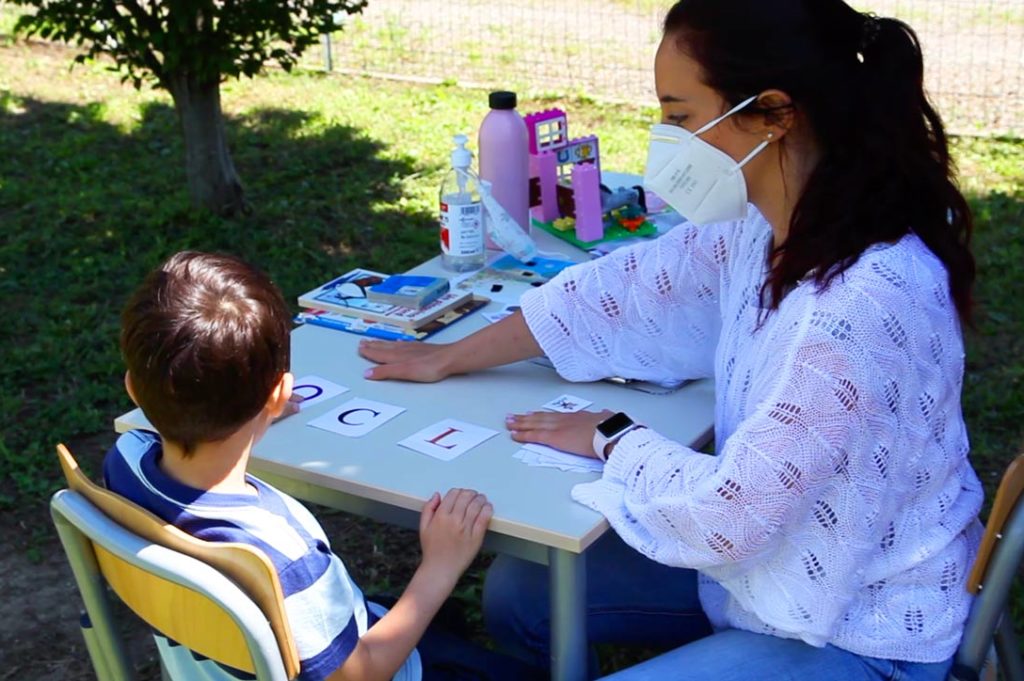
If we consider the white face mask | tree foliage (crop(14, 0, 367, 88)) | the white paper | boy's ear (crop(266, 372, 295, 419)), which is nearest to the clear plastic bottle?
the white face mask

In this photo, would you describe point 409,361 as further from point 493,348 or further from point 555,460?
point 555,460

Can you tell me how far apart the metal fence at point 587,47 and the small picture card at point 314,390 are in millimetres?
5409

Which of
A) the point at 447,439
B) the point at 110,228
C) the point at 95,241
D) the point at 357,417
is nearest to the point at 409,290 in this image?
the point at 357,417

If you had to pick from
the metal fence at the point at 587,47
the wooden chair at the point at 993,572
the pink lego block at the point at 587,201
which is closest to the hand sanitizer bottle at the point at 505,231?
the pink lego block at the point at 587,201

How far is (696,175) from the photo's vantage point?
2.05 meters

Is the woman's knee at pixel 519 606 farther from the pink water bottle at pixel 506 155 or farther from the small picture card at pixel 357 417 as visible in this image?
the pink water bottle at pixel 506 155

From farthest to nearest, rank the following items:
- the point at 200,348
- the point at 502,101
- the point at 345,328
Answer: the point at 502,101
the point at 345,328
the point at 200,348

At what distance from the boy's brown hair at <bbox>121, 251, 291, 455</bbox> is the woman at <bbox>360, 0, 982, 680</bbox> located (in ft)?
1.73

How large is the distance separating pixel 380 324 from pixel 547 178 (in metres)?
0.84

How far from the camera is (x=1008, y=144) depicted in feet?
22.0

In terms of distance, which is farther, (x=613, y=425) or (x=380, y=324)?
(x=380, y=324)

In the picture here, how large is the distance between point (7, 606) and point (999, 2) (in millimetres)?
7776

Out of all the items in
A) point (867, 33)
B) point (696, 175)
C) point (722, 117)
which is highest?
point (867, 33)

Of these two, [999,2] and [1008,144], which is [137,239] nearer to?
[1008,144]
